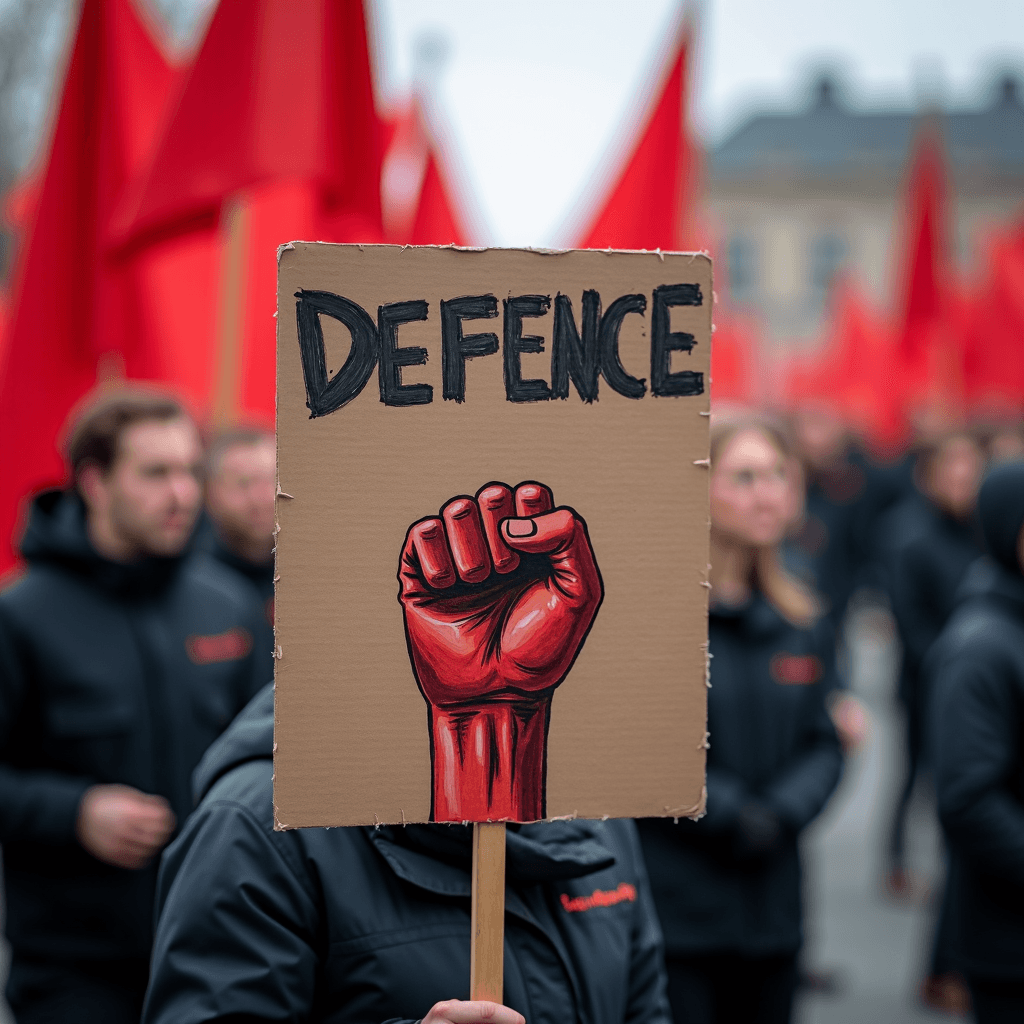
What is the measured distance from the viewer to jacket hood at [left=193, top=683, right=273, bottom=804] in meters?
1.68

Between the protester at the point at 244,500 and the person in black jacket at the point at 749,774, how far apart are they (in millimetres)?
1549

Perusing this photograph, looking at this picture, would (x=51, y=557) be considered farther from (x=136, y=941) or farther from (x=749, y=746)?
(x=749, y=746)

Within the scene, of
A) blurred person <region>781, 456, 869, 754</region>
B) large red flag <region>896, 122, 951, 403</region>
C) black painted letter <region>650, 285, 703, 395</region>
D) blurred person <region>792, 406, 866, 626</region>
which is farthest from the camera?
blurred person <region>792, 406, 866, 626</region>

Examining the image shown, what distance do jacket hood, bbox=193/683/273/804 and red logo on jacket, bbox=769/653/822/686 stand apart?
165 centimetres

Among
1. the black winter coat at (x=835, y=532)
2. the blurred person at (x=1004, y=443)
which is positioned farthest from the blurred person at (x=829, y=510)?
the blurred person at (x=1004, y=443)

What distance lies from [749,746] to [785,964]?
500 millimetres

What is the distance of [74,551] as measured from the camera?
2.83m

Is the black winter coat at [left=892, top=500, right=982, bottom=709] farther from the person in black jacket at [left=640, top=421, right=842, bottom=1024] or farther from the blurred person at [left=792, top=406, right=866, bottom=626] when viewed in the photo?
the person in black jacket at [left=640, top=421, right=842, bottom=1024]

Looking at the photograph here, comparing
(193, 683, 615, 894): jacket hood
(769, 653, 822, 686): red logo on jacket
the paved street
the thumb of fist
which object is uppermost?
the thumb of fist

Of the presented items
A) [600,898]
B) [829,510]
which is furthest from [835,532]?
[600,898]

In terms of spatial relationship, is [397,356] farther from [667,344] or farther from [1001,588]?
[1001,588]

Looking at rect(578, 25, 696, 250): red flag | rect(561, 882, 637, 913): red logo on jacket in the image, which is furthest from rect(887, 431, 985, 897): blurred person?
rect(561, 882, 637, 913): red logo on jacket

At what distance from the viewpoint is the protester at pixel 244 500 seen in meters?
4.04

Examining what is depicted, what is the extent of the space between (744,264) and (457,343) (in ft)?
→ 181
